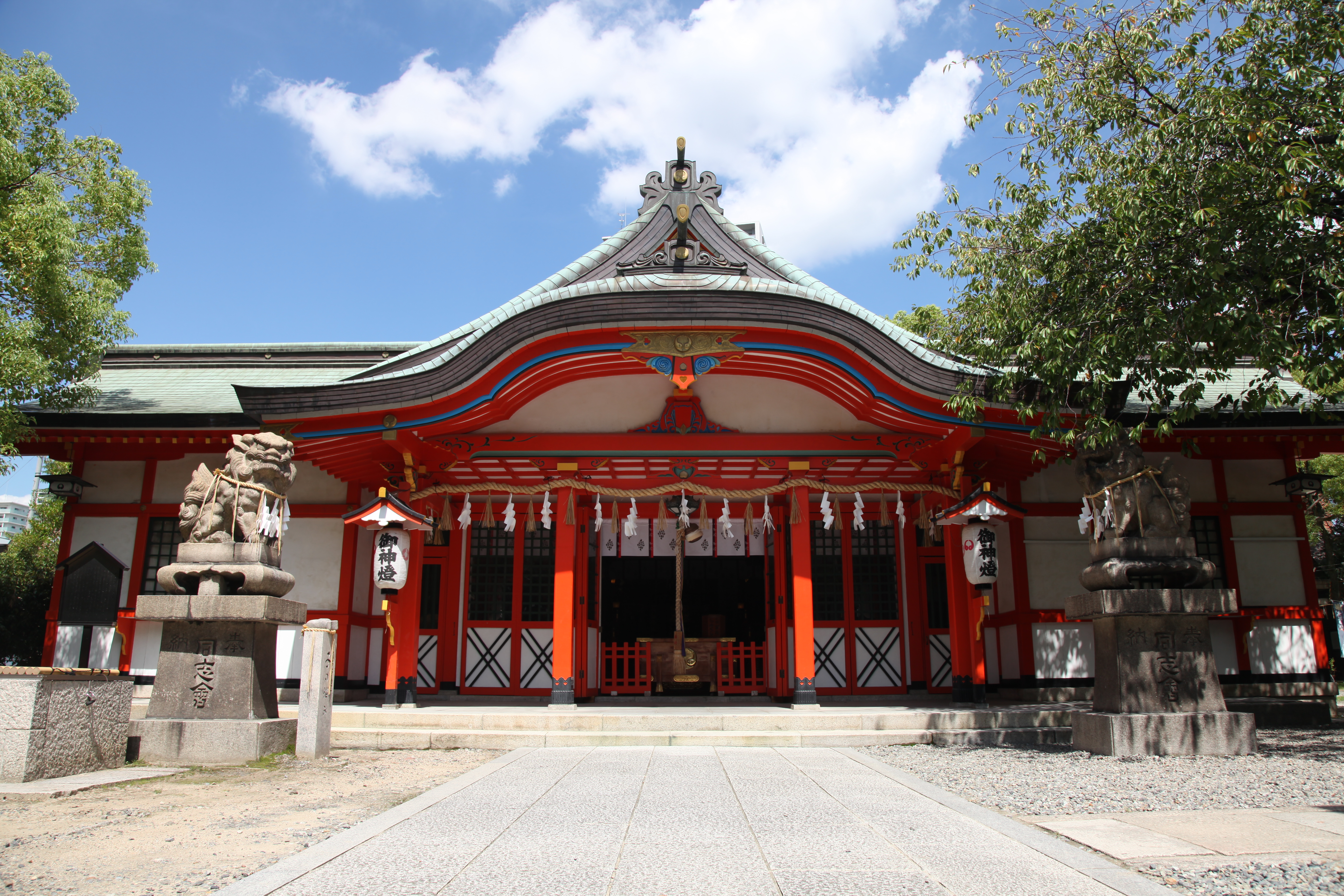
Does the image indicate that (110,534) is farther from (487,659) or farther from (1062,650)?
(1062,650)

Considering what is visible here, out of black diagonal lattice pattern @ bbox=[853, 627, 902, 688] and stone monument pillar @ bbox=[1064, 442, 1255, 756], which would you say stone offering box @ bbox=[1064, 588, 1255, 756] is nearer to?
stone monument pillar @ bbox=[1064, 442, 1255, 756]

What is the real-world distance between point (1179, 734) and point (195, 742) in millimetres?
8133

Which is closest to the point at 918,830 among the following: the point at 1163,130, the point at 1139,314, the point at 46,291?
the point at 1139,314

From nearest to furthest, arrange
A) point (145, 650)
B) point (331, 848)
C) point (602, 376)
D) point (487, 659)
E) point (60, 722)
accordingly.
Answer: point (331, 848) < point (60, 722) < point (602, 376) < point (145, 650) < point (487, 659)

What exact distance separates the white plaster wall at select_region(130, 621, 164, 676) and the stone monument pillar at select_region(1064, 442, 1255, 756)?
11390 mm

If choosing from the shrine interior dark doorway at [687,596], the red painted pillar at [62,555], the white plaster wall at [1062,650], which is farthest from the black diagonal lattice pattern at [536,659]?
the white plaster wall at [1062,650]

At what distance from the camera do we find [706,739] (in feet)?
27.4

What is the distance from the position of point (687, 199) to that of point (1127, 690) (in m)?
7.40

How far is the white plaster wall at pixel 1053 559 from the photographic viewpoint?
36.3 ft

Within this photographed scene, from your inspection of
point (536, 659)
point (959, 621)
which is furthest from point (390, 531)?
point (959, 621)

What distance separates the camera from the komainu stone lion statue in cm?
732

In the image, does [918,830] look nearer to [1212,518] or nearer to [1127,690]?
[1127,690]

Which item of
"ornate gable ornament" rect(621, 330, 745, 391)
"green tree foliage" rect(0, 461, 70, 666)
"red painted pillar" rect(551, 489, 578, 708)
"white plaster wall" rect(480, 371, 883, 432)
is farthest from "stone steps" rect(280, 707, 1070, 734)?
"green tree foliage" rect(0, 461, 70, 666)

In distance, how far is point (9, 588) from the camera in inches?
674
